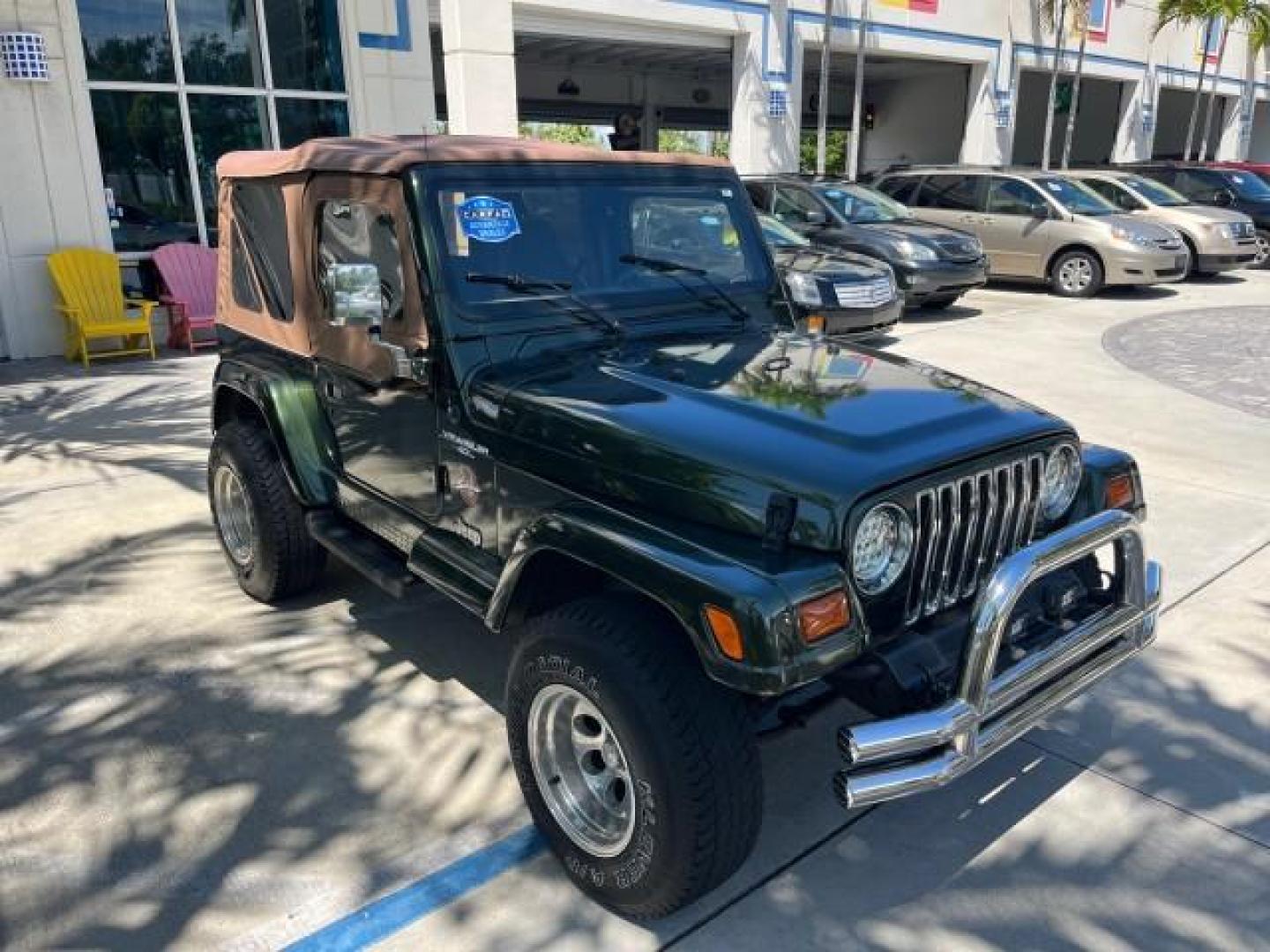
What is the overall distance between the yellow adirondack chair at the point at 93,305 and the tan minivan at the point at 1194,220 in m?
12.4

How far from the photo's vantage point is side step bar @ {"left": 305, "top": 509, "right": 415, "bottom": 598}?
Answer: 3.50 m

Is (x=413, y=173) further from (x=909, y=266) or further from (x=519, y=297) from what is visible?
(x=909, y=266)

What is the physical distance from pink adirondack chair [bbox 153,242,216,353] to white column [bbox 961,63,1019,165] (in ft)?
52.8

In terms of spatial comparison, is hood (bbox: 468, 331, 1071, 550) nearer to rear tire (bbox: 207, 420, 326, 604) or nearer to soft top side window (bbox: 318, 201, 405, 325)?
soft top side window (bbox: 318, 201, 405, 325)

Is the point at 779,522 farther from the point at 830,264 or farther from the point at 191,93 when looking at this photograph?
the point at 191,93

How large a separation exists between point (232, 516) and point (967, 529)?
3302 millimetres

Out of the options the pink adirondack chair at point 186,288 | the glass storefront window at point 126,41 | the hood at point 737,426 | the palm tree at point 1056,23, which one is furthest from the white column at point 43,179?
the palm tree at point 1056,23

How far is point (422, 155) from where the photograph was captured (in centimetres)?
318

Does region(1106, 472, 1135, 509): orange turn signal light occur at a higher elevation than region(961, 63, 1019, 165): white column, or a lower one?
lower

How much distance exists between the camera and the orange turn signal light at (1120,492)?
313cm

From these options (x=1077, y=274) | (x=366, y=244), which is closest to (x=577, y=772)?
(x=366, y=244)

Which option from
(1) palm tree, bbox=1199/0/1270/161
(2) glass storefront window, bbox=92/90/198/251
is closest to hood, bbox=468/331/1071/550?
(2) glass storefront window, bbox=92/90/198/251

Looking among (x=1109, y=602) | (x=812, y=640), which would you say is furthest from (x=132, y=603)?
(x=1109, y=602)

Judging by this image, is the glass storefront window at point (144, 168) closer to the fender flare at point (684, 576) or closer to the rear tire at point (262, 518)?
the rear tire at point (262, 518)
